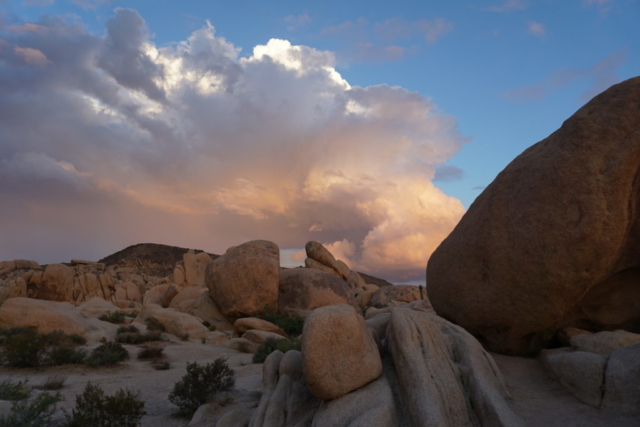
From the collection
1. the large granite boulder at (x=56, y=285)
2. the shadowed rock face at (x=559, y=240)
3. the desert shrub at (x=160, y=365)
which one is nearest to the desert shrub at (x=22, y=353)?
the desert shrub at (x=160, y=365)

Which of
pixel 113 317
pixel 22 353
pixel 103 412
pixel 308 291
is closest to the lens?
pixel 103 412

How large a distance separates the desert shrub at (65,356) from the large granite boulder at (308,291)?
10477 mm

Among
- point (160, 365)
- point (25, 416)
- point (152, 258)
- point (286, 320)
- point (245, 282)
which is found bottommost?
point (160, 365)

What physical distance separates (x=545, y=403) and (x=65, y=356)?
43.6ft

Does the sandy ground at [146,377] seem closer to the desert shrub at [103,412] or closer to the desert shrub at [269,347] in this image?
the desert shrub at [269,347]

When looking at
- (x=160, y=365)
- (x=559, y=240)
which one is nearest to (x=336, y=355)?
(x=559, y=240)

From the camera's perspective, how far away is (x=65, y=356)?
13555mm

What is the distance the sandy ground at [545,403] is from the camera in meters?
5.92

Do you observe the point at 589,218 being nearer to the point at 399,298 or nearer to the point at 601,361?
the point at 601,361

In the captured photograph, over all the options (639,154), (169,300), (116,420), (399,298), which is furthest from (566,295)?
(169,300)

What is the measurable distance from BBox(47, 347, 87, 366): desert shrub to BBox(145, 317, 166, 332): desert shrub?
5.98 meters

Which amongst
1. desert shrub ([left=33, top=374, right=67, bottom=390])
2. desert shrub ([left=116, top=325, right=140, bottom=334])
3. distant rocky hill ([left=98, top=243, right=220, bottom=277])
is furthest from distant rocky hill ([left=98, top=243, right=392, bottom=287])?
desert shrub ([left=33, top=374, right=67, bottom=390])

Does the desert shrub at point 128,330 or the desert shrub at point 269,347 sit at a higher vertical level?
the desert shrub at point 128,330

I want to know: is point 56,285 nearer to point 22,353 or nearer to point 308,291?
point 308,291
